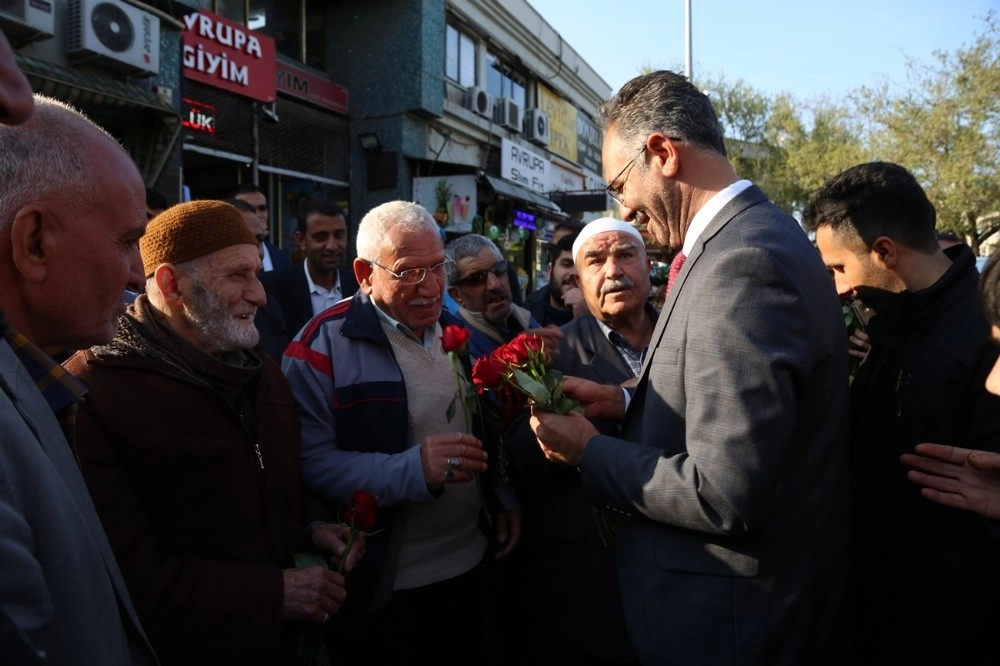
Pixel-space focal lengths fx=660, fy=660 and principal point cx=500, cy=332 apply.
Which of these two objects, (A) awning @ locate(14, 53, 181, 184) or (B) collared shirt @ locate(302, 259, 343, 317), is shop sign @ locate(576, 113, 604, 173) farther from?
(B) collared shirt @ locate(302, 259, 343, 317)

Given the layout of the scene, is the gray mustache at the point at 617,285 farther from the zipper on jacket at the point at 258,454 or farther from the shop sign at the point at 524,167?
the shop sign at the point at 524,167

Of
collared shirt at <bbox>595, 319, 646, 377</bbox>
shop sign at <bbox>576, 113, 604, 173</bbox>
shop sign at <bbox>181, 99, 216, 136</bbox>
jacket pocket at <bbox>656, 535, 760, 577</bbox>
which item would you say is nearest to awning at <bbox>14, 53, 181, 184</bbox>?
shop sign at <bbox>181, 99, 216, 136</bbox>

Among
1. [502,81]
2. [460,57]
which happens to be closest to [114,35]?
[460,57]

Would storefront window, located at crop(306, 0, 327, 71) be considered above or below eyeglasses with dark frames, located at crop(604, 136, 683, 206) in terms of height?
above

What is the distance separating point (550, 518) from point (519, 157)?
43.4 feet

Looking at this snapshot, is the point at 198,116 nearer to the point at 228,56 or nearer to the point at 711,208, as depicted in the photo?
the point at 228,56

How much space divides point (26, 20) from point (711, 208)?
592 cm

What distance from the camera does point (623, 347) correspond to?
271 centimetres

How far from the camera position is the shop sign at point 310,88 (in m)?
9.84

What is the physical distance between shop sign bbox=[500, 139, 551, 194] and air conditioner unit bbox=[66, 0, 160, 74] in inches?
336

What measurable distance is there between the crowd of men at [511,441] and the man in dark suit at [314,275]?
7.80ft

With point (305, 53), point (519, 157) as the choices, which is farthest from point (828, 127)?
point (305, 53)

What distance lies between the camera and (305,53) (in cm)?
1114

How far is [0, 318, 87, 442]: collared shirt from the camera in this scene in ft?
3.63
